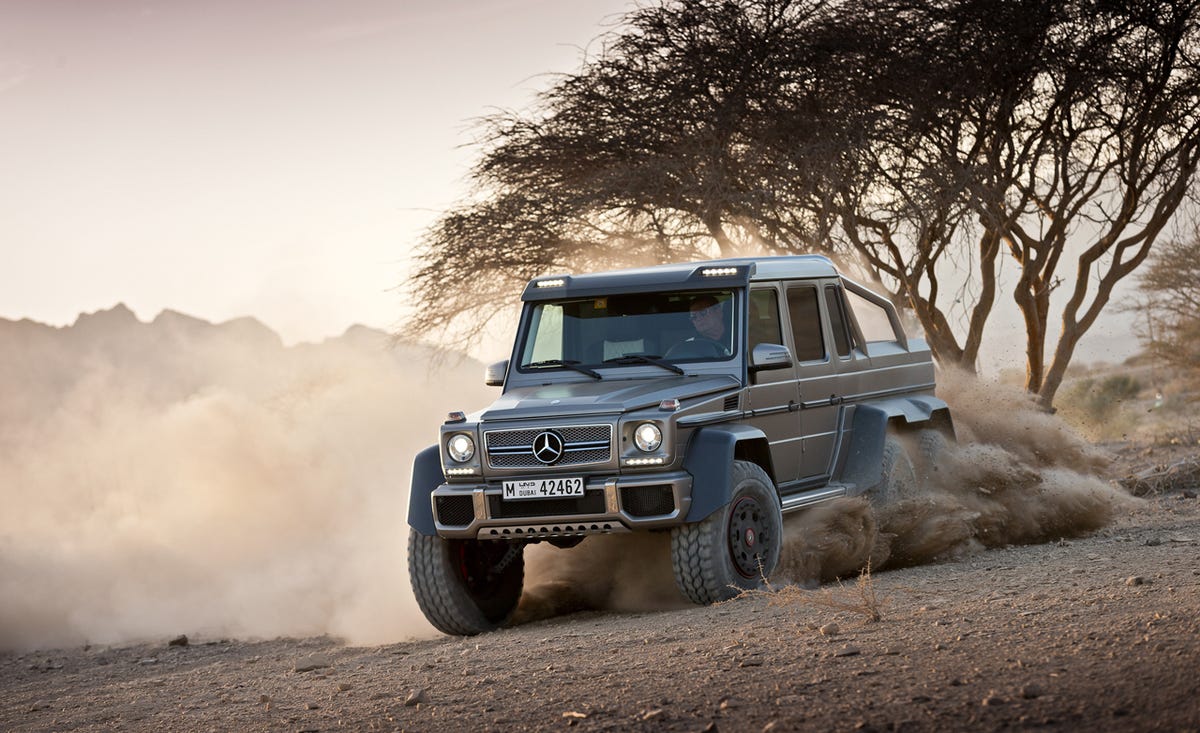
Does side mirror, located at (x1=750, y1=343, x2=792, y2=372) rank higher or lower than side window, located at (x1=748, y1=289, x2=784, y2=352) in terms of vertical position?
lower

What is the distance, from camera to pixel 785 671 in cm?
651

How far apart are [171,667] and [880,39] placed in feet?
48.7

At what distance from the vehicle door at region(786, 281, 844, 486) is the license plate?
2.15 m

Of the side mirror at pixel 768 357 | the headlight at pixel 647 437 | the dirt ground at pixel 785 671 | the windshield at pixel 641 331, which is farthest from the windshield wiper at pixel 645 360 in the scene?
the dirt ground at pixel 785 671

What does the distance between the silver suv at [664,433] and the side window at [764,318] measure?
0.02 metres

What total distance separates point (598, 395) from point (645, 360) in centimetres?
70

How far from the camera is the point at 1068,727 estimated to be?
5.28 meters

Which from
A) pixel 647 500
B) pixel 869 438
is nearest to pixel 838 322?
pixel 869 438

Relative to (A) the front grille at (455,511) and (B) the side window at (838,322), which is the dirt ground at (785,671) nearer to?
(A) the front grille at (455,511)

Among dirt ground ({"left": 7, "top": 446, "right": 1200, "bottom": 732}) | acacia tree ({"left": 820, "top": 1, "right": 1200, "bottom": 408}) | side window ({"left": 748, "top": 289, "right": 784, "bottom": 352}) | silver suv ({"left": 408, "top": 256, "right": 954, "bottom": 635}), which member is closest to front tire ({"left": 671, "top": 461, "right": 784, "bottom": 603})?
silver suv ({"left": 408, "top": 256, "right": 954, "bottom": 635})

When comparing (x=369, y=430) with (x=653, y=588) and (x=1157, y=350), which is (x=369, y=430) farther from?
(x=1157, y=350)

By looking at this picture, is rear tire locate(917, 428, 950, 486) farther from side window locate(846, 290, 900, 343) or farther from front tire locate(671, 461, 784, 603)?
front tire locate(671, 461, 784, 603)

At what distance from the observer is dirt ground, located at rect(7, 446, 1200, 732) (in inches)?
224

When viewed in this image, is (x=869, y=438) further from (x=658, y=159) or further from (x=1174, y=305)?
(x=1174, y=305)
